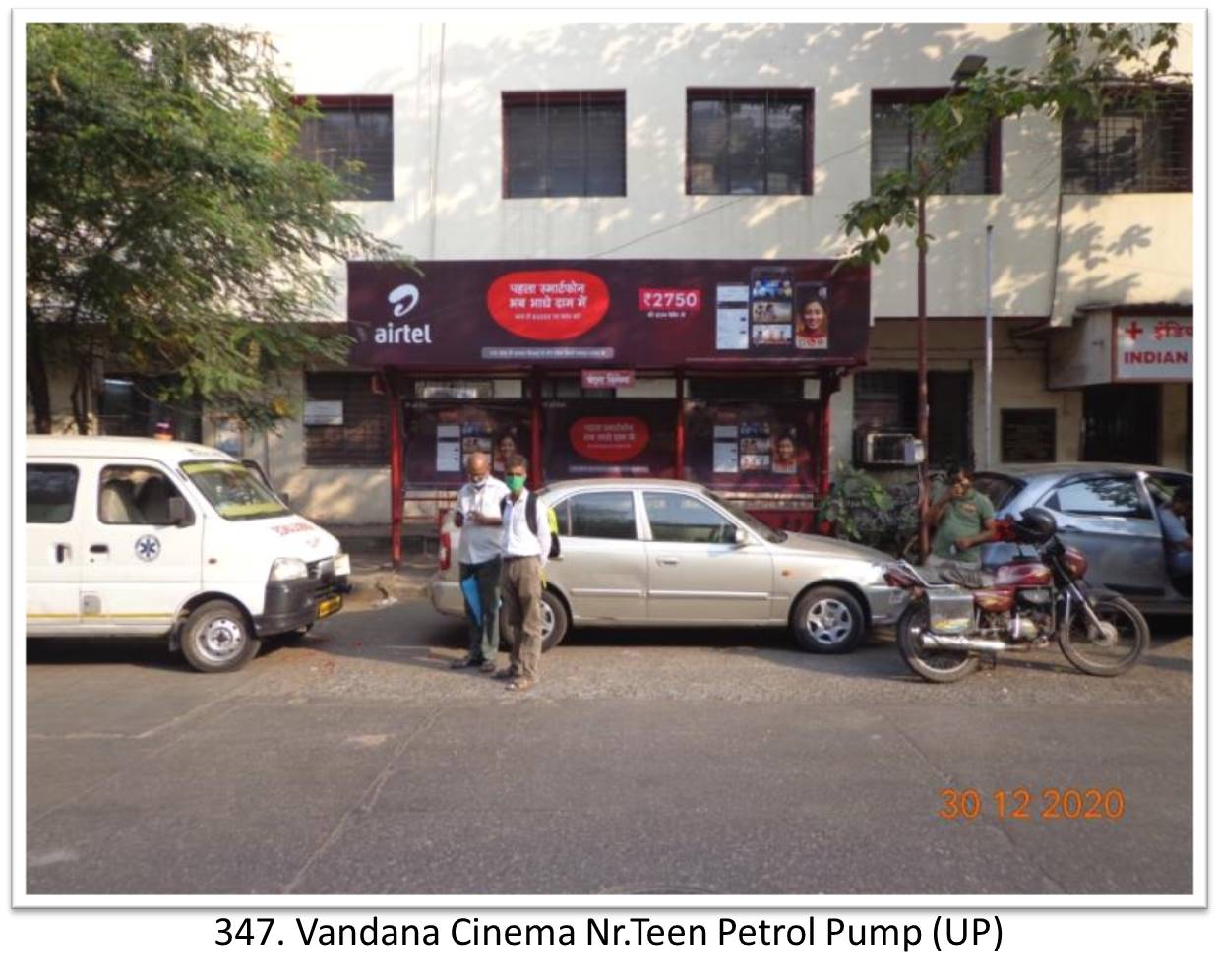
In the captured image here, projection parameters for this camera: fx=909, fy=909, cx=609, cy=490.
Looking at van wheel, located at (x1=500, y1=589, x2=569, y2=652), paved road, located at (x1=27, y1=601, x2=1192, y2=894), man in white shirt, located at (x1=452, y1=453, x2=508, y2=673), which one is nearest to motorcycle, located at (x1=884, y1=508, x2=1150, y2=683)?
paved road, located at (x1=27, y1=601, x2=1192, y2=894)

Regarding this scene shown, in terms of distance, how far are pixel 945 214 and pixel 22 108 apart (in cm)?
1180

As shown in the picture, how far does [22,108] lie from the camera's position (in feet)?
20.6

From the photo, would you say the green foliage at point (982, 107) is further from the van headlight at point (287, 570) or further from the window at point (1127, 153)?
the van headlight at point (287, 570)

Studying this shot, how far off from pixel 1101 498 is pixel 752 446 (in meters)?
4.52

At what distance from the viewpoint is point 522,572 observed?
697cm

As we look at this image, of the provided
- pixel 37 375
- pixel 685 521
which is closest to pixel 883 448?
pixel 685 521

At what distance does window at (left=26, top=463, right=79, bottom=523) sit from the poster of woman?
796 cm

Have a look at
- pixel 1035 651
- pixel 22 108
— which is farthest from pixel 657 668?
pixel 22 108

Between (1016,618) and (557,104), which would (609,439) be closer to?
(557,104)

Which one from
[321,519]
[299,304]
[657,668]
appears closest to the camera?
[657,668]

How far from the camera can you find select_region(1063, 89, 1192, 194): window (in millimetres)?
13648

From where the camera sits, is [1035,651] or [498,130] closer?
[1035,651]

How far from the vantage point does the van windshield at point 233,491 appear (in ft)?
25.2
